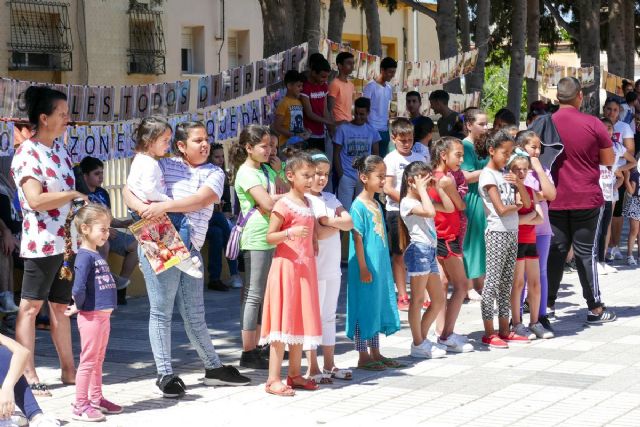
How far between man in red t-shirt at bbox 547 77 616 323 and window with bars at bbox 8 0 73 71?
20.4m

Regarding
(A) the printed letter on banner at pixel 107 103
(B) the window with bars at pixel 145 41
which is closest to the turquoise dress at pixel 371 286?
(A) the printed letter on banner at pixel 107 103

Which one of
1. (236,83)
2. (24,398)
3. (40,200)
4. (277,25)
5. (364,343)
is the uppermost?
(277,25)

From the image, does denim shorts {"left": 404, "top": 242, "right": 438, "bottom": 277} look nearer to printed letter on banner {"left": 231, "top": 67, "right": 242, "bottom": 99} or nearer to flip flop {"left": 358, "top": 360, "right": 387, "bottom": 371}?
flip flop {"left": 358, "top": 360, "right": 387, "bottom": 371}

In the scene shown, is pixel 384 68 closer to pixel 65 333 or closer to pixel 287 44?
pixel 287 44

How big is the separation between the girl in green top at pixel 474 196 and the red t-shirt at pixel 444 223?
55 cm

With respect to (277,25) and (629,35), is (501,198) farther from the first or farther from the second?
(629,35)

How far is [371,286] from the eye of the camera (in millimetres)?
8609

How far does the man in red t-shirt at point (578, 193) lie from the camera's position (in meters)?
10.6

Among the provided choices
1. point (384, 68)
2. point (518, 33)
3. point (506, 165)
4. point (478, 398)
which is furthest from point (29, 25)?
point (478, 398)

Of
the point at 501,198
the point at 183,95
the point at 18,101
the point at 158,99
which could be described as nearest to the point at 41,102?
the point at 18,101

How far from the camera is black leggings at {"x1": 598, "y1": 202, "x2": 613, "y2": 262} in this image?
43.9ft

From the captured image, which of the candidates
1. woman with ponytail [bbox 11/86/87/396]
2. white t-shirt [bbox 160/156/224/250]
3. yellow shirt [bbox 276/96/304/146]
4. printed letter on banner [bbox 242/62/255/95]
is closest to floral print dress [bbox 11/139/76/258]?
woman with ponytail [bbox 11/86/87/396]

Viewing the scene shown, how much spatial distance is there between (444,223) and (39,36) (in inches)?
868

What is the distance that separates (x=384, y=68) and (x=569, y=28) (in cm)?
1823
